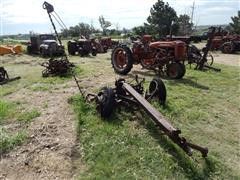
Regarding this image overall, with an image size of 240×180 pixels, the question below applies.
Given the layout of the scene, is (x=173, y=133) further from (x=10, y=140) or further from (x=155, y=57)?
(x=155, y=57)

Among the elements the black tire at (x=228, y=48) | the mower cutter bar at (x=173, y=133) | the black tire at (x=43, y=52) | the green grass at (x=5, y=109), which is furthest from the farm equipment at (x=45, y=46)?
the mower cutter bar at (x=173, y=133)

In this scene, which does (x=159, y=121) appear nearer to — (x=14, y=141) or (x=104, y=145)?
(x=104, y=145)

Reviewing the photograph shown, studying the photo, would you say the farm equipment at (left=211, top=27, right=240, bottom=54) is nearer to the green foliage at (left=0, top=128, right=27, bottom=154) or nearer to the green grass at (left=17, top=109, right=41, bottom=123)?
the green grass at (left=17, top=109, right=41, bottom=123)

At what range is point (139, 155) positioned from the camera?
17.3ft

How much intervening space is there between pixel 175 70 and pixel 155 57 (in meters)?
0.99

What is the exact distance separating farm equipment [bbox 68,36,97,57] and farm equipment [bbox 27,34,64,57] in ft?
2.71

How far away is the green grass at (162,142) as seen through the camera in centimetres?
490

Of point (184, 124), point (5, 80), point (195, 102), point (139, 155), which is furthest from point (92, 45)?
point (139, 155)

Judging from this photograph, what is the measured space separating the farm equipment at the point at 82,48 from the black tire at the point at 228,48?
8.80 m

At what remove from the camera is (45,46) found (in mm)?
22375

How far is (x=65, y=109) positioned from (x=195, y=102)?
3061 millimetres

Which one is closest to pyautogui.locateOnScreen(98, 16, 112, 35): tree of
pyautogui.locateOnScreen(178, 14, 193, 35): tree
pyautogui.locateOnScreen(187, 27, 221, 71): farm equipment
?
pyautogui.locateOnScreen(178, 14, 193, 35): tree

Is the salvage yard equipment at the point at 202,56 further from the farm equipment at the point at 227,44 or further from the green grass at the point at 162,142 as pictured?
the farm equipment at the point at 227,44

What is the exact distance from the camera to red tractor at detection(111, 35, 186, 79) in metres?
11.6
